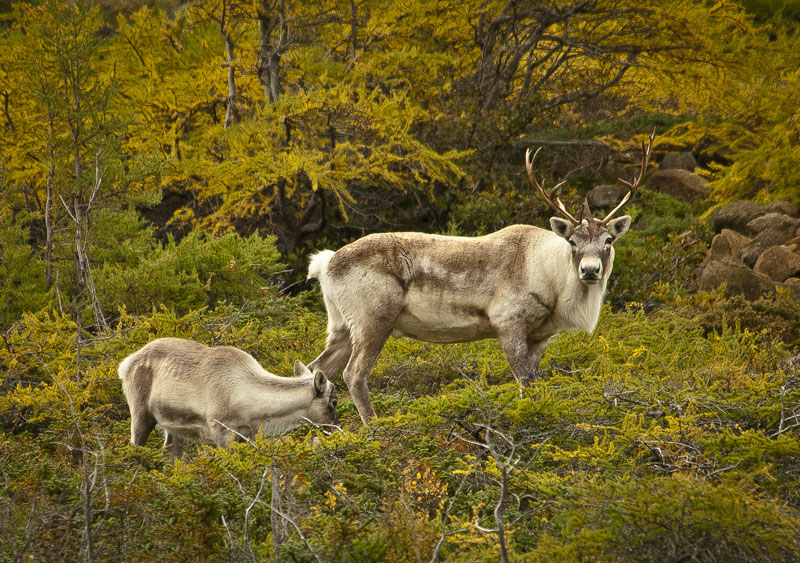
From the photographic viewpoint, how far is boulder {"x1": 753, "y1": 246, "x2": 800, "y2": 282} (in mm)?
10781

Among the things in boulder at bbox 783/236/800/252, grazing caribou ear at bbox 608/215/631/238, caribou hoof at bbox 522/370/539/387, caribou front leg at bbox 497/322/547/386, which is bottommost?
boulder at bbox 783/236/800/252

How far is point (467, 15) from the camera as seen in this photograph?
14.8 metres

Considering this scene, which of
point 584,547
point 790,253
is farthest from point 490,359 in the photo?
point 790,253

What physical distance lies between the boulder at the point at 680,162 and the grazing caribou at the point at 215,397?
43.5 feet

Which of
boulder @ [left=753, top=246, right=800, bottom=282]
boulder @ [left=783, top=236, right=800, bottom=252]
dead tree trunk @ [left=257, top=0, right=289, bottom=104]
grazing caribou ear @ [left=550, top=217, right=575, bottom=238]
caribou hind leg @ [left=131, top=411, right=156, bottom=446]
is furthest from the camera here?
dead tree trunk @ [left=257, top=0, right=289, bottom=104]

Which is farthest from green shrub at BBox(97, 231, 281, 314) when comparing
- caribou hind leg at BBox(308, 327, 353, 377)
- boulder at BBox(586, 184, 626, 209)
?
boulder at BBox(586, 184, 626, 209)

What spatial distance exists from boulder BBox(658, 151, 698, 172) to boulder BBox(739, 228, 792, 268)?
17.7ft

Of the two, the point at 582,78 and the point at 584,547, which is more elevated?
the point at 582,78

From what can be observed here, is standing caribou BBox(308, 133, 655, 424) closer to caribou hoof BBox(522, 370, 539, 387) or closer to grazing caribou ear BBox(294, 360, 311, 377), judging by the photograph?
caribou hoof BBox(522, 370, 539, 387)

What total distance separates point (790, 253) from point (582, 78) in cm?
684

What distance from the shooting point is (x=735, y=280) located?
34.6ft

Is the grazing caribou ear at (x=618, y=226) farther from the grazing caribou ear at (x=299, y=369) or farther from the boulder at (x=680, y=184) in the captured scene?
the boulder at (x=680, y=184)

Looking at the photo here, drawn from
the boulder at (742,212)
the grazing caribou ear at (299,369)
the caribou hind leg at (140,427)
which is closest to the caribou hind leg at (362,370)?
the grazing caribou ear at (299,369)

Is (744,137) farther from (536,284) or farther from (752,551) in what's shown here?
(752,551)
